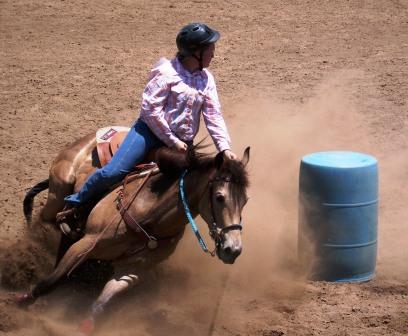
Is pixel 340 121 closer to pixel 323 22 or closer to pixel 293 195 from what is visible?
pixel 293 195

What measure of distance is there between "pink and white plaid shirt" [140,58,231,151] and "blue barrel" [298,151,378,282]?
1172 mm

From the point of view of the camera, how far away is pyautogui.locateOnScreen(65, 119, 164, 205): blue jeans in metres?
6.21

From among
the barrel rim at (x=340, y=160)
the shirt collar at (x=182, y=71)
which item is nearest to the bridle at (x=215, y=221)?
the shirt collar at (x=182, y=71)

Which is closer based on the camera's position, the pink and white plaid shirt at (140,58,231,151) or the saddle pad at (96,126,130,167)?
the pink and white plaid shirt at (140,58,231,151)

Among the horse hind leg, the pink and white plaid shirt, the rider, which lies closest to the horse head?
the rider

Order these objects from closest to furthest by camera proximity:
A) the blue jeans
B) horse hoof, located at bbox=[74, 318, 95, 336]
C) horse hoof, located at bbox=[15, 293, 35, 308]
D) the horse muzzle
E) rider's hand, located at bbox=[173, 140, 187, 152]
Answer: the horse muzzle → horse hoof, located at bbox=[74, 318, 95, 336] → rider's hand, located at bbox=[173, 140, 187, 152] → the blue jeans → horse hoof, located at bbox=[15, 293, 35, 308]

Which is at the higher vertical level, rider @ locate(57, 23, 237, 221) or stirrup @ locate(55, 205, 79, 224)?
rider @ locate(57, 23, 237, 221)

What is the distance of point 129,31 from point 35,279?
720 centimetres

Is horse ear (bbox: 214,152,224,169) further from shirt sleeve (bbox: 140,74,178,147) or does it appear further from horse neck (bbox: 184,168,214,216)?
shirt sleeve (bbox: 140,74,178,147)

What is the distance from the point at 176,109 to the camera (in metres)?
6.10

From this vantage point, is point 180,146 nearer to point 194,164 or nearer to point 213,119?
point 194,164

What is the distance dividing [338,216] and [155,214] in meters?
1.83

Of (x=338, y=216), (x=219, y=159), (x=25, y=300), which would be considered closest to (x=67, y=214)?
(x=25, y=300)

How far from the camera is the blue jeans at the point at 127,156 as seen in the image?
6215 millimetres
